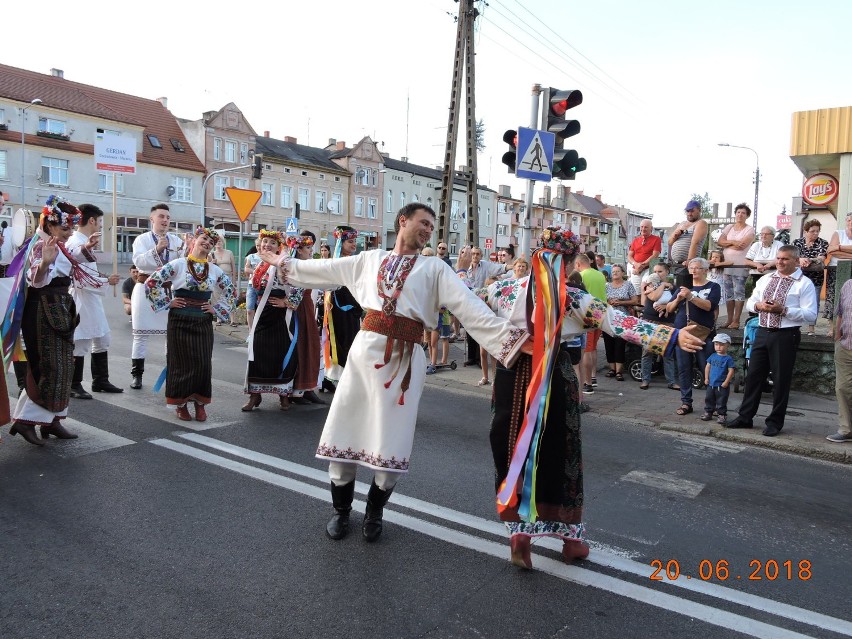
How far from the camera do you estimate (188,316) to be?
6.72 meters

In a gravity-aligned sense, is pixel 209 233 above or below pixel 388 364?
above

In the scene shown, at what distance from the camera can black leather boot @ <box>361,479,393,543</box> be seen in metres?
4.05

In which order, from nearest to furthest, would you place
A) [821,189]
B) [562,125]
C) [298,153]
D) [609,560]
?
[609,560] < [562,125] < [821,189] < [298,153]

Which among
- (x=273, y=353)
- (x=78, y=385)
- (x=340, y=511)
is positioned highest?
(x=273, y=353)

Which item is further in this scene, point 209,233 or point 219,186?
point 219,186

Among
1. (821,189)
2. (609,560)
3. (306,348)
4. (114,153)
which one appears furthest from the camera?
(821,189)

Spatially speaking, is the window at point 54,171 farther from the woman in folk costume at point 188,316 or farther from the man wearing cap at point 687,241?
the man wearing cap at point 687,241

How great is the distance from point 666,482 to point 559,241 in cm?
277

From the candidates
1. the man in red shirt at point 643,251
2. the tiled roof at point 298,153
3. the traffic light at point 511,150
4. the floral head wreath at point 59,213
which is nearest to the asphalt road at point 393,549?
the floral head wreath at point 59,213

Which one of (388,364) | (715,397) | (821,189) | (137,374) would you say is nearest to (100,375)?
(137,374)

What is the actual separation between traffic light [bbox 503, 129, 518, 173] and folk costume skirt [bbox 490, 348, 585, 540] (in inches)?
220

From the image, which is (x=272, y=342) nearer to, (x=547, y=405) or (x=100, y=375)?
(x=100, y=375)

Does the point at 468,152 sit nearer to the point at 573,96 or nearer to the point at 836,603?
the point at 573,96

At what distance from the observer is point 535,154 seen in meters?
8.73
